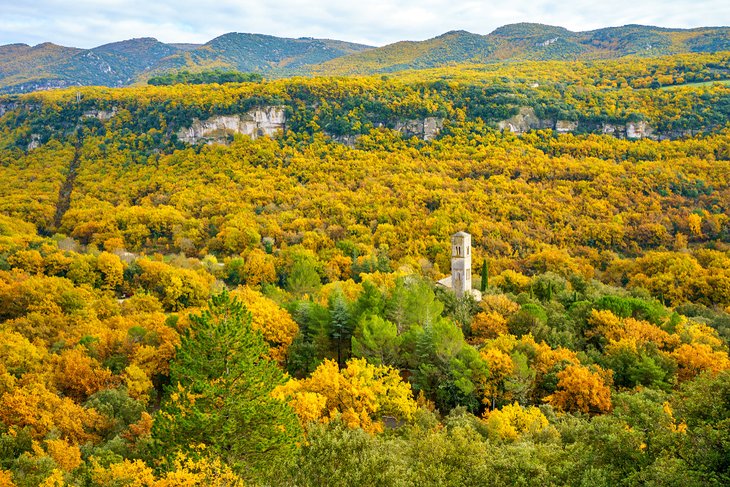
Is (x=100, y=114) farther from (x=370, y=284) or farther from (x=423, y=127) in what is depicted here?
(x=370, y=284)

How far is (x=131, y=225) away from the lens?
68.7 m

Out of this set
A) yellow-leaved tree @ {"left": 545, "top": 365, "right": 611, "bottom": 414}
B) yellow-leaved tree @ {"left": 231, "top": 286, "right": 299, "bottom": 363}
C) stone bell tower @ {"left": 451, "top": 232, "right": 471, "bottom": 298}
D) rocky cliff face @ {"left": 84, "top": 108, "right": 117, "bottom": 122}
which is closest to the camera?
yellow-leaved tree @ {"left": 545, "top": 365, "right": 611, "bottom": 414}

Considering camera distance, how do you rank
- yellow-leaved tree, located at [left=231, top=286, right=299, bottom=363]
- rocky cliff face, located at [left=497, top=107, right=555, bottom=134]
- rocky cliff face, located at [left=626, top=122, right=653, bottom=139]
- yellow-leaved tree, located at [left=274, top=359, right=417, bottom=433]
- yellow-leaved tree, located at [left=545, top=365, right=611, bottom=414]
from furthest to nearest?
rocky cliff face, located at [left=497, top=107, right=555, bottom=134] → rocky cliff face, located at [left=626, top=122, right=653, bottom=139] → yellow-leaved tree, located at [left=231, top=286, right=299, bottom=363] → yellow-leaved tree, located at [left=545, top=365, right=611, bottom=414] → yellow-leaved tree, located at [left=274, top=359, right=417, bottom=433]

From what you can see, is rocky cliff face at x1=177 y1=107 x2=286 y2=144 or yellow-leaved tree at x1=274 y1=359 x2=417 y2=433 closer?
yellow-leaved tree at x1=274 y1=359 x2=417 y2=433

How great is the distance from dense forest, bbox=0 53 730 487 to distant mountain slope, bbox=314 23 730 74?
49.0 meters

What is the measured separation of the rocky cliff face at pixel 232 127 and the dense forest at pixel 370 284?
44.5 inches

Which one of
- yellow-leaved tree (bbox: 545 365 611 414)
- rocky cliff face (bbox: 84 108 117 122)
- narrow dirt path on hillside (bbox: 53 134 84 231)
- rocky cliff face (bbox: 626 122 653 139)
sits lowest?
yellow-leaved tree (bbox: 545 365 611 414)

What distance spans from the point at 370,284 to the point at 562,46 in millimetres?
171176

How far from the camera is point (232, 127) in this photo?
91562 mm

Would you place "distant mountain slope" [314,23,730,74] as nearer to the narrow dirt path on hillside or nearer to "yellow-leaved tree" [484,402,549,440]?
the narrow dirt path on hillside

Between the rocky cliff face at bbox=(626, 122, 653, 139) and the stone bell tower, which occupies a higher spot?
the rocky cliff face at bbox=(626, 122, 653, 139)

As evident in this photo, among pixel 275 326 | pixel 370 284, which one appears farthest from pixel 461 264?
pixel 275 326

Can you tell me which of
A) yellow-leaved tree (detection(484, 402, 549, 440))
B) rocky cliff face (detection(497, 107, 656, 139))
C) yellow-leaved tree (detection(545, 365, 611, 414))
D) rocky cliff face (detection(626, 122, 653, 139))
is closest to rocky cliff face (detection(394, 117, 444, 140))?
rocky cliff face (detection(497, 107, 656, 139))

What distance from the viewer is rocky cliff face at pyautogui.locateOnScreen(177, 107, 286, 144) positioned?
9069 centimetres
